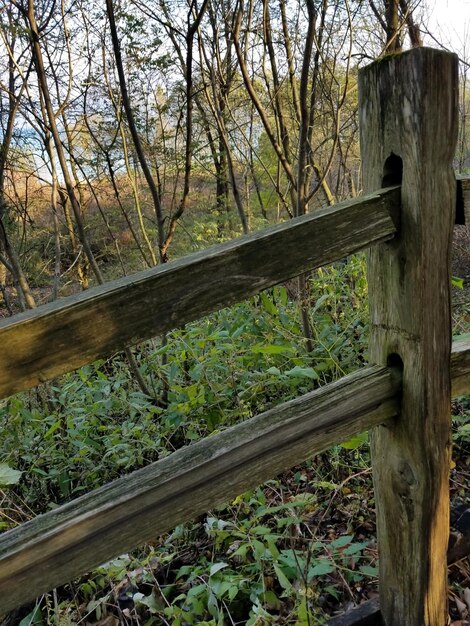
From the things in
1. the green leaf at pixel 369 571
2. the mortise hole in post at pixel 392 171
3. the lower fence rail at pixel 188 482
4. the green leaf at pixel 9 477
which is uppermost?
the mortise hole in post at pixel 392 171

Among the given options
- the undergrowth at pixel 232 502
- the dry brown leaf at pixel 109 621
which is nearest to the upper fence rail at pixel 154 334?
the undergrowth at pixel 232 502

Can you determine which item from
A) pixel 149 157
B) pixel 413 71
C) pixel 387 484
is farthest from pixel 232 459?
pixel 149 157

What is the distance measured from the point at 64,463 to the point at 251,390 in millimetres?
1245

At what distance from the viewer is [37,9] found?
12.4 feet

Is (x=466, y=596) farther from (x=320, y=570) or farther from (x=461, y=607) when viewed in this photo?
(x=320, y=570)

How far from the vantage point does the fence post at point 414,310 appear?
0.99 metres

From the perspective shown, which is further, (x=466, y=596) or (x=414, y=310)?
(x=466, y=596)

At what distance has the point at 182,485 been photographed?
960 mm

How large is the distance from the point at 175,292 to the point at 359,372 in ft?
1.86

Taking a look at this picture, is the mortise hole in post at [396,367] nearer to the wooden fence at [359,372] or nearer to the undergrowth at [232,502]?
the wooden fence at [359,372]

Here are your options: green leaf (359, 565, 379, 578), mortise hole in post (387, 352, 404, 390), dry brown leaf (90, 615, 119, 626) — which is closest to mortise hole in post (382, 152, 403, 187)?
mortise hole in post (387, 352, 404, 390)

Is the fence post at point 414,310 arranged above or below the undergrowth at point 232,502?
above

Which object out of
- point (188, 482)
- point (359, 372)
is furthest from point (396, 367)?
point (188, 482)

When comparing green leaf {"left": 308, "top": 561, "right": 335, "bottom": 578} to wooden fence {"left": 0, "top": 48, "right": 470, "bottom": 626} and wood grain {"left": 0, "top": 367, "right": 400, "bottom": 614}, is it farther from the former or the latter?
wood grain {"left": 0, "top": 367, "right": 400, "bottom": 614}
